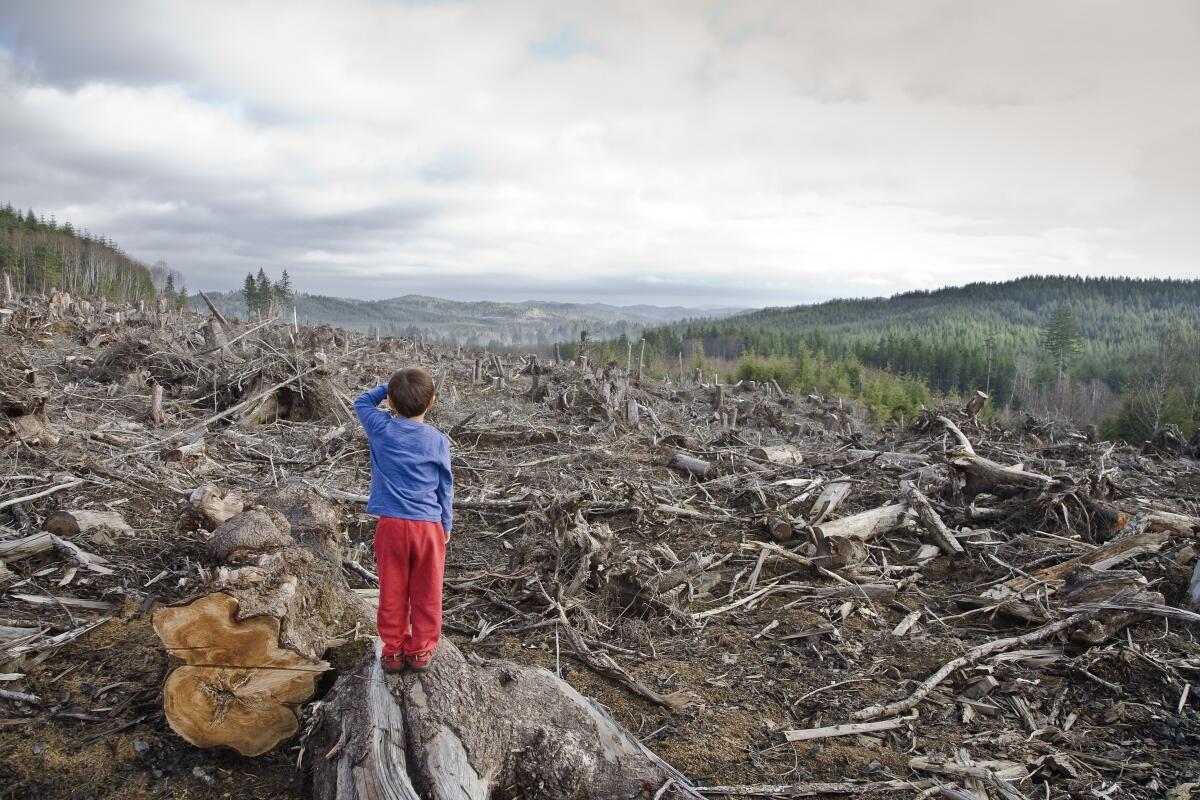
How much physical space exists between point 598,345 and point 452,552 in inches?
3211

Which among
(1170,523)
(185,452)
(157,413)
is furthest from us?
(157,413)

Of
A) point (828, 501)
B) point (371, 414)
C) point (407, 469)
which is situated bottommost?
point (828, 501)

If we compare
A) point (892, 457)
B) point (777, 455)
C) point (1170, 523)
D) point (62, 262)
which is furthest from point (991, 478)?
point (62, 262)

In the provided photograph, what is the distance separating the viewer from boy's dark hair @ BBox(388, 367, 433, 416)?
2900 mm

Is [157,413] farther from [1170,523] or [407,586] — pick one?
[1170,523]

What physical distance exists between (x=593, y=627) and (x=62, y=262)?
269 ft

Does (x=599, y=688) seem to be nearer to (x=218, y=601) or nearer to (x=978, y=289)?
(x=218, y=601)

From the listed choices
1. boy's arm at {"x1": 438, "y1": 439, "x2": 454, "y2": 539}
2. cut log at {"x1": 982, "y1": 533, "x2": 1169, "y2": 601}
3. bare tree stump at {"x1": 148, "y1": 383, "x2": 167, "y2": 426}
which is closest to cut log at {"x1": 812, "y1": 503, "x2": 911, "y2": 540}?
cut log at {"x1": 982, "y1": 533, "x2": 1169, "y2": 601}

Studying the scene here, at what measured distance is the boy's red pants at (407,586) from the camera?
2818mm

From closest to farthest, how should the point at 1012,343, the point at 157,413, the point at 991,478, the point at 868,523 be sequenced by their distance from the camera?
1. the point at 868,523
2. the point at 991,478
3. the point at 157,413
4. the point at 1012,343

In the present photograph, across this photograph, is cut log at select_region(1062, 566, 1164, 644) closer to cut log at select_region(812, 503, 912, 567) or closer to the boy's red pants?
cut log at select_region(812, 503, 912, 567)

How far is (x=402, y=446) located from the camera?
2908 mm

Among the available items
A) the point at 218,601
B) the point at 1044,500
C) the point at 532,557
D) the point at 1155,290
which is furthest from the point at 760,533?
the point at 1155,290

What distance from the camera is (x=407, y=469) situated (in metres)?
2.87
